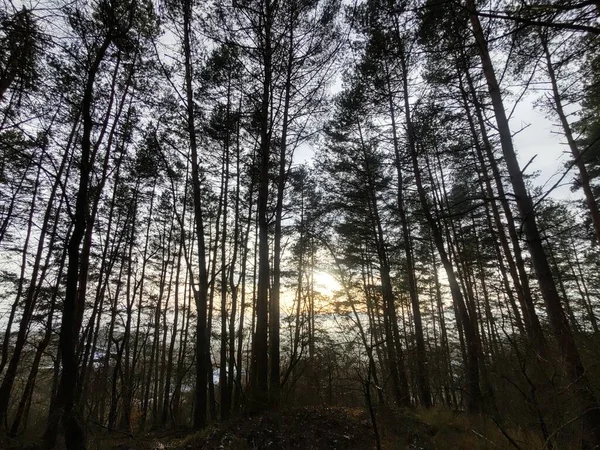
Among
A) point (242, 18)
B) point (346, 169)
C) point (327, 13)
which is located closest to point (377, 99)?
point (346, 169)

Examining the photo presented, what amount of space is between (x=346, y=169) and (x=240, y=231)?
21.7 ft

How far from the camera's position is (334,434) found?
5273mm

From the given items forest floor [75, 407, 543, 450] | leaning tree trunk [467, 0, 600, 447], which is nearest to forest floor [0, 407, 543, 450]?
forest floor [75, 407, 543, 450]

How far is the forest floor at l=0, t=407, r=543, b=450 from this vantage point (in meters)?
4.77

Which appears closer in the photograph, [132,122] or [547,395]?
[547,395]

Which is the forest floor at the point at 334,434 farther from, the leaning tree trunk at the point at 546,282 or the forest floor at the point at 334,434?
the leaning tree trunk at the point at 546,282

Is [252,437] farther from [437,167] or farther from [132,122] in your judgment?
[437,167]

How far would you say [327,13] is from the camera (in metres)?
6.49

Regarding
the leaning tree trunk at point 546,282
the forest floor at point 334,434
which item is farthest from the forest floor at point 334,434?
the leaning tree trunk at point 546,282

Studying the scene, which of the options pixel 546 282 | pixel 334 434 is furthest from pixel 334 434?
pixel 546 282

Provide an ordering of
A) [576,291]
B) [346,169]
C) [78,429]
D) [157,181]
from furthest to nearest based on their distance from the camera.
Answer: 1. [576,291]
2. [157,181]
3. [346,169]
4. [78,429]

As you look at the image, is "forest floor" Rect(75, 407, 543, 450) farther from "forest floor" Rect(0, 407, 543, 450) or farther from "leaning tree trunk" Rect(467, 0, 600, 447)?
"leaning tree trunk" Rect(467, 0, 600, 447)

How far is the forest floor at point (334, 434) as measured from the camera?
4766 mm

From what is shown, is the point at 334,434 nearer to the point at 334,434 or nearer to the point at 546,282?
the point at 334,434
